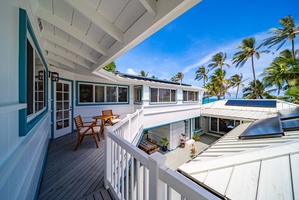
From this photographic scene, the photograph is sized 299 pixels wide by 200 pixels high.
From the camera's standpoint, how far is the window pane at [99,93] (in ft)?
19.9

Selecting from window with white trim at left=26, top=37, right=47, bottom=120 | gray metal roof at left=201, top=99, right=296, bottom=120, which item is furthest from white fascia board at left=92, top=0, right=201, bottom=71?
gray metal roof at left=201, top=99, right=296, bottom=120

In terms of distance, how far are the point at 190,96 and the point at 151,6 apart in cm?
956

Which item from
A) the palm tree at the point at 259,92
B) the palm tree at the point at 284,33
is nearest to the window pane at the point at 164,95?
the palm tree at the point at 284,33

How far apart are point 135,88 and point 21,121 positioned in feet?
20.7

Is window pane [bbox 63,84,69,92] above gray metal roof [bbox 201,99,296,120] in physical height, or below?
above

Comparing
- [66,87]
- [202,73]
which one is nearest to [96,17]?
[66,87]

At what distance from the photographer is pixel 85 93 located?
5691 millimetres

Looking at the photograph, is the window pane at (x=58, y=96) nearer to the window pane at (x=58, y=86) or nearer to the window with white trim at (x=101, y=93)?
the window pane at (x=58, y=86)

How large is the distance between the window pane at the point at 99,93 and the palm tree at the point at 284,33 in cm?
Result: 1826

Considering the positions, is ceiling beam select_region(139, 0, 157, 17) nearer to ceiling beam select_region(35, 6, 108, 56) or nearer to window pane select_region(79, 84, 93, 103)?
ceiling beam select_region(35, 6, 108, 56)

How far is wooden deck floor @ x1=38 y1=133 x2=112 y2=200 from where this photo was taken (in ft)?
6.35

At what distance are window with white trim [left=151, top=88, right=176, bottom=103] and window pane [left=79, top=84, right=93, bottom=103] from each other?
3.48 metres

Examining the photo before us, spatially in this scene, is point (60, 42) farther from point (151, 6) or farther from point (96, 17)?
point (151, 6)

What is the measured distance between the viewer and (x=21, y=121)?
3.78 feet
